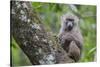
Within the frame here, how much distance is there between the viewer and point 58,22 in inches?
78.7

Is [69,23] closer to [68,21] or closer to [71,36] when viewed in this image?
[68,21]

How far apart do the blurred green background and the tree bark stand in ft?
0.16

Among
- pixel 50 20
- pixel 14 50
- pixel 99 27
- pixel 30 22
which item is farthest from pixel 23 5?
pixel 99 27

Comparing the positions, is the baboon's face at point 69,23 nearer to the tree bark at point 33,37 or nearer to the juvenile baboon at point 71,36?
the juvenile baboon at point 71,36

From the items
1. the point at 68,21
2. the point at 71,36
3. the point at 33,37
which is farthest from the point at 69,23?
the point at 33,37

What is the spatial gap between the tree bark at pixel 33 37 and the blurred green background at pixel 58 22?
50 millimetres

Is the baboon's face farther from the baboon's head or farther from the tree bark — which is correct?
the tree bark

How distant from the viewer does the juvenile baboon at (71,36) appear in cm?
202

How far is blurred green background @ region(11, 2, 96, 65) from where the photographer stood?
1851mm

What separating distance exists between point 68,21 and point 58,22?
0.33 ft

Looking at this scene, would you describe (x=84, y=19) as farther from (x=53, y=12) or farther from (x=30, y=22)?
(x=30, y=22)

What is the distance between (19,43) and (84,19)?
72 cm

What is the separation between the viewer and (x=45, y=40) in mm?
1952

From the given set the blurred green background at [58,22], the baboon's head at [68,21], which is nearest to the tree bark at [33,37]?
the blurred green background at [58,22]
